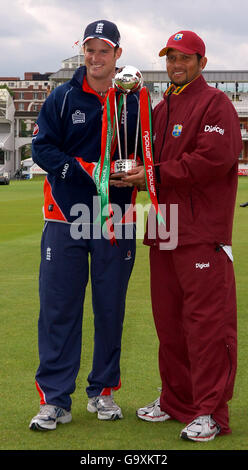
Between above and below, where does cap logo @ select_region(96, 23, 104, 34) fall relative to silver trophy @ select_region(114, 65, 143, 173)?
above

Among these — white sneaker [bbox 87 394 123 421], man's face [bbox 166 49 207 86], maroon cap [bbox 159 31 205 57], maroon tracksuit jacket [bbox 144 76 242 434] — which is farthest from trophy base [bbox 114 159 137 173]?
white sneaker [bbox 87 394 123 421]

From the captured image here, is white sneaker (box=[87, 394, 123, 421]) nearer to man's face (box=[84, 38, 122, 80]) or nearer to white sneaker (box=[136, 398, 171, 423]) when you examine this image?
white sneaker (box=[136, 398, 171, 423])

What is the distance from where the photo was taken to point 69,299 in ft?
14.2

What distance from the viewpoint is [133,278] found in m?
10.2

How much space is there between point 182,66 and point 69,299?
56.6 inches

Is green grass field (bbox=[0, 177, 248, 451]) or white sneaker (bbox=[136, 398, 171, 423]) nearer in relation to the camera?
green grass field (bbox=[0, 177, 248, 451])

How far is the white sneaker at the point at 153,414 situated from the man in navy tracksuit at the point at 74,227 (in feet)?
0.47

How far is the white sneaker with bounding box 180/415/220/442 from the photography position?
153 inches

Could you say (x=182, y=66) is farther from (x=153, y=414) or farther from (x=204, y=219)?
(x=153, y=414)

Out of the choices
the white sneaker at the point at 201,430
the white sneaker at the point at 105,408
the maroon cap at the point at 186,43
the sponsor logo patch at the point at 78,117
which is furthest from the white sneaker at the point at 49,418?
the maroon cap at the point at 186,43


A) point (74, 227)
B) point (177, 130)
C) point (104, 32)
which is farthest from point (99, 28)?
point (74, 227)

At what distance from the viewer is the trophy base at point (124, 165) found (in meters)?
4.06

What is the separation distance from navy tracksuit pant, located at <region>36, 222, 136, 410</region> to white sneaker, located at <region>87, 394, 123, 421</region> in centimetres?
19

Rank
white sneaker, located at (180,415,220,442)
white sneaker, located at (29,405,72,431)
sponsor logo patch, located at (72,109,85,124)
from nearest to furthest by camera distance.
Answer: white sneaker, located at (180,415,220,442) → white sneaker, located at (29,405,72,431) → sponsor logo patch, located at (72,109,85,124)
